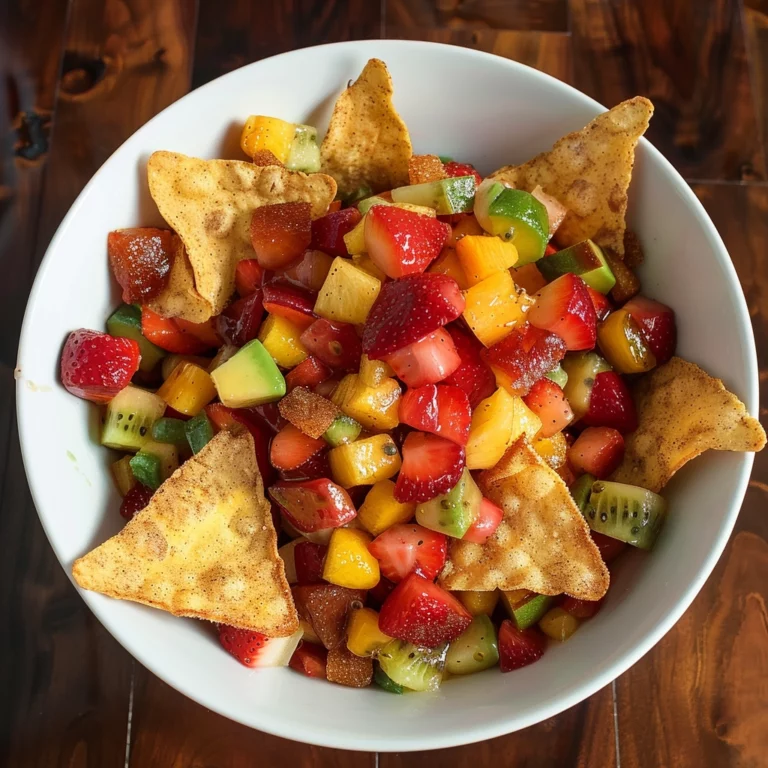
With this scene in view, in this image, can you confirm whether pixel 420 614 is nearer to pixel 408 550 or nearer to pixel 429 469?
pixel 408 550

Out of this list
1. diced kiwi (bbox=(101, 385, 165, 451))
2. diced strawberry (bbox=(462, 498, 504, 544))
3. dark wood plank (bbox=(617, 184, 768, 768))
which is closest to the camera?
diced strawberry (bbox=(462, 498, 504, 544))

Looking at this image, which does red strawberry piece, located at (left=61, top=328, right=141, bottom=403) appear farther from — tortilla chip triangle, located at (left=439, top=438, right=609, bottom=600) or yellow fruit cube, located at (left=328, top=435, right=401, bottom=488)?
tortilla chip triangle, located at (left=439, top=438, right=609, bottom=600)

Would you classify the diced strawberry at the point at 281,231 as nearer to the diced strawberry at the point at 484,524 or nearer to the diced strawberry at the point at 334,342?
the diced strawberry at the point at 334,342

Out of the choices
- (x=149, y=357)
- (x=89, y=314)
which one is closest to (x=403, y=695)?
(x=149, y=357)

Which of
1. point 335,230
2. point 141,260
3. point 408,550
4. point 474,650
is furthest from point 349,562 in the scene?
point 141,260

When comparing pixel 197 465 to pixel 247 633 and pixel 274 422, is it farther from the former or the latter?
pixel 247 633

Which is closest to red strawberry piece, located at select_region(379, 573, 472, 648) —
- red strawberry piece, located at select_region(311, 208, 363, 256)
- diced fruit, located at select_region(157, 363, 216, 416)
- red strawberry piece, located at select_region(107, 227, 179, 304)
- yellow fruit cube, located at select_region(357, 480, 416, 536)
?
yellow fruit cube, located at select_region(357, 480, 416, 536)

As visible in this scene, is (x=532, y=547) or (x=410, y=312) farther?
(x=532, y=547)
